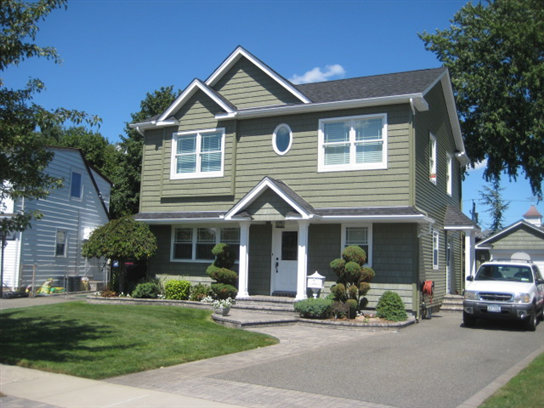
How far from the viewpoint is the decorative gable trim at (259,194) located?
56.1 feet

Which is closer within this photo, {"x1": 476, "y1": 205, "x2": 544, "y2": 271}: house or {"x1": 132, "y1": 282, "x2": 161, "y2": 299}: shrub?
{"x1": 132, "y1": 282, "x2": 161, "y2": 299}: shrub

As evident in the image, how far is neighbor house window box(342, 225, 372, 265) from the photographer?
691 inches

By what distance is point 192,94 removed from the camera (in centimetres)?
2066

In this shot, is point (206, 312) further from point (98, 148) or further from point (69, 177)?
point (98, 148)

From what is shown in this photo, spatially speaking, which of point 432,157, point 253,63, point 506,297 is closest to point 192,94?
point 253,63

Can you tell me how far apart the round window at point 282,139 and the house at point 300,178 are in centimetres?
4

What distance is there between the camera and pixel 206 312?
16.6 m

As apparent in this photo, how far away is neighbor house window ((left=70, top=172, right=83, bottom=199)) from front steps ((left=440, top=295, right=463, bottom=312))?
58.1 ft

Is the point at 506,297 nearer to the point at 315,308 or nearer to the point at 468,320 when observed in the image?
the point at 468,320

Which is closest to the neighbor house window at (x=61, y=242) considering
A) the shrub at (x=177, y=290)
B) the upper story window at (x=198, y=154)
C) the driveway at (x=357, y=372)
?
the upper story window at (x=198, y=154)

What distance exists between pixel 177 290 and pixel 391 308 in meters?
7.38

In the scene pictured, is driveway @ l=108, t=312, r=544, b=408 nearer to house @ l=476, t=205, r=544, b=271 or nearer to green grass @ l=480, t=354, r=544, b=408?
green grass @ l=480, t=354, r=544, b=408

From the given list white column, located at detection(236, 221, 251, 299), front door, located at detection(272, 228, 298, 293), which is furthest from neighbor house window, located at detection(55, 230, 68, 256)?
front door, located at detection(272, 228, 298, 293)

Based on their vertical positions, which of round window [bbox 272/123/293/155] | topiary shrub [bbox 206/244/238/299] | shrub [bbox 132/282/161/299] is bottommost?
shrub [bbox 132/282/161/299]
